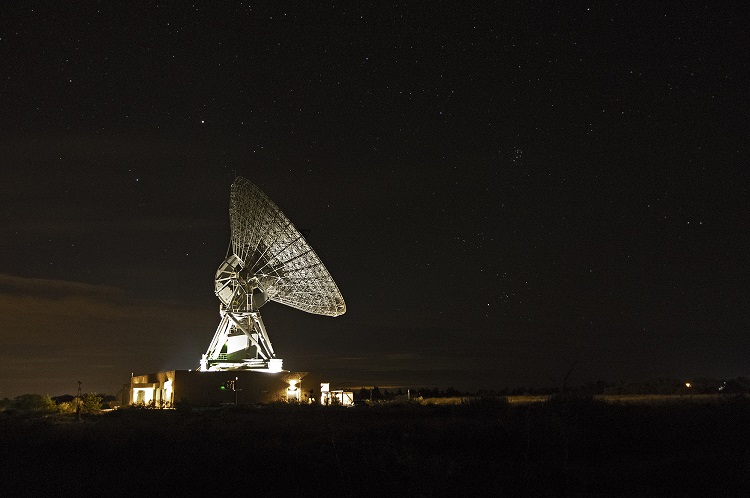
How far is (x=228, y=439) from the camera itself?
18.8 meters

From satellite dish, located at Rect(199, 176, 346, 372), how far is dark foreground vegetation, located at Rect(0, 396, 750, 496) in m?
17.7

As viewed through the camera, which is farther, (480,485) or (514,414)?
(514,414)

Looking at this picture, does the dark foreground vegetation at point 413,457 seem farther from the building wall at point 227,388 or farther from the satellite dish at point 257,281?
the building wall at point 227,388

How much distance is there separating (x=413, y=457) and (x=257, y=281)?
30238 mm

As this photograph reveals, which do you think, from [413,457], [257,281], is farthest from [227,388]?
[413,457]

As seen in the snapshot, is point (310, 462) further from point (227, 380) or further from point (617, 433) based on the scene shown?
point (227, 380)

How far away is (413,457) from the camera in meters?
14.5

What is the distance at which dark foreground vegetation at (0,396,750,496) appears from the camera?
42.0 feet

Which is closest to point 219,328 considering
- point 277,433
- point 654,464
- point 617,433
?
point 277,433

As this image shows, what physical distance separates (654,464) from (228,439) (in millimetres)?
10060

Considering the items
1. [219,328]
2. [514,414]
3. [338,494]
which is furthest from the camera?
[219,328]

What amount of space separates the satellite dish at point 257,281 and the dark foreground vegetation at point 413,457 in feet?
58.2

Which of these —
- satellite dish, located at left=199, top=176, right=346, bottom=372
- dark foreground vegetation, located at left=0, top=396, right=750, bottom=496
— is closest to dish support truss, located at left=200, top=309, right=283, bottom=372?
satellite dish, located at left=199, top=176, right=346, bottom=372

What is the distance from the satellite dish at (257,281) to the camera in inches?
1597
